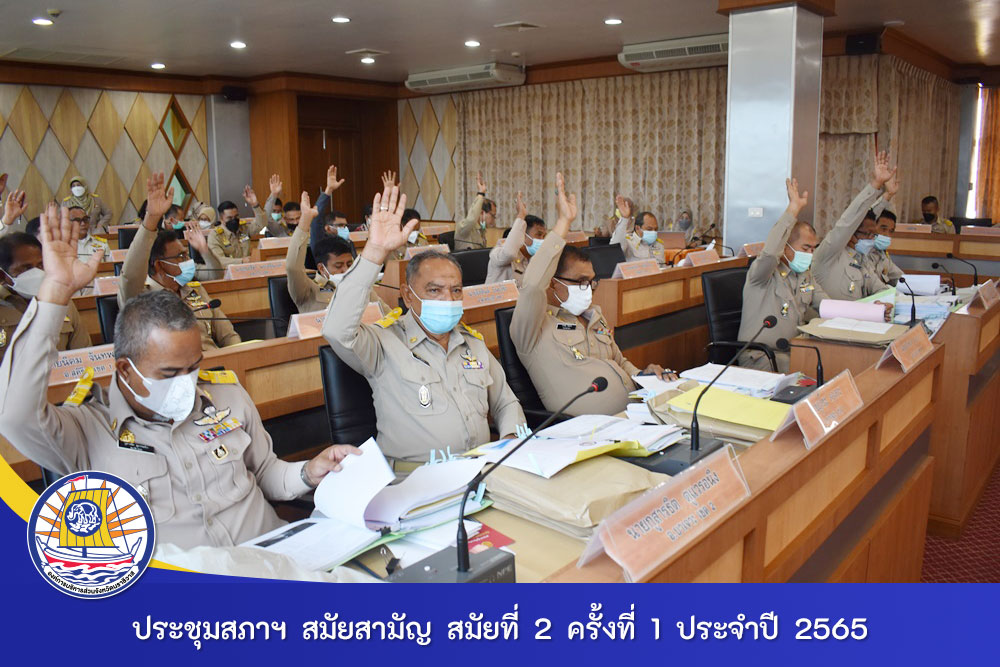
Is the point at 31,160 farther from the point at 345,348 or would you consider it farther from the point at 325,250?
the point at 345,348

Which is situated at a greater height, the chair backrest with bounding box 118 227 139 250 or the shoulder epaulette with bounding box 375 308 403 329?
the chair backrest with bounding box 118 227 139 250

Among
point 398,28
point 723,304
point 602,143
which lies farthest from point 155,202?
point 602,143

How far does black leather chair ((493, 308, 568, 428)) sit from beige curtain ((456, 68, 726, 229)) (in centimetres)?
740

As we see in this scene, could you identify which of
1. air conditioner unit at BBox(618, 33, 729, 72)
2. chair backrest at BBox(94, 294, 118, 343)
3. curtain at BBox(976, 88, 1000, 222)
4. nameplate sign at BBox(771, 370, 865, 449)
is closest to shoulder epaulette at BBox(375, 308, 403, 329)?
nameplate sign at BBox(771, 370, 865, 449)

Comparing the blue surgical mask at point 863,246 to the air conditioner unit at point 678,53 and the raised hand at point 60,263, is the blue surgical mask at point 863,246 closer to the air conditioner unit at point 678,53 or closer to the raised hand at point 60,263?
the air conditioner unit at point 678,53

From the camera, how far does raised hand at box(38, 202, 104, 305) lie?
62.1 inches

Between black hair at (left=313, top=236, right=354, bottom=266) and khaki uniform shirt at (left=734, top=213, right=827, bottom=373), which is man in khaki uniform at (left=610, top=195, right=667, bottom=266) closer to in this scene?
khaki uniform shirt at (left=734, top=213, right=827, bottom=373)

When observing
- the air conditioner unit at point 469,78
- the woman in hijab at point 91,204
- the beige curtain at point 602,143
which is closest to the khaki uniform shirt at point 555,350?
the beige curtain at point 602,143

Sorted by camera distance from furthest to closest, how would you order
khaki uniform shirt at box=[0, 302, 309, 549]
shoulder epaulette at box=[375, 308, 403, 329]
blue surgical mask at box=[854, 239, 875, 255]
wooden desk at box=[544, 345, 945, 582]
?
blue surgical mask at box=[854, 239, 875, 255] → shoulder epaulette at box=[375, 308, 403, 329] → khaki uniform shirt at box=[0, 302, 309, 549] → wooden desk at box=[544, 345, 945, 582]

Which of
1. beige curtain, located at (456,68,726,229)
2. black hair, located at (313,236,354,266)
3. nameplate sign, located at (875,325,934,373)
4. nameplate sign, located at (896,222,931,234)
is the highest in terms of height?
beige curtain, located at (456,68,726,229)

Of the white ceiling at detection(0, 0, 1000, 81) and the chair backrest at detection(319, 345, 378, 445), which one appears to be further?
the white ceiling at detection(0, 0, 1000, 81)

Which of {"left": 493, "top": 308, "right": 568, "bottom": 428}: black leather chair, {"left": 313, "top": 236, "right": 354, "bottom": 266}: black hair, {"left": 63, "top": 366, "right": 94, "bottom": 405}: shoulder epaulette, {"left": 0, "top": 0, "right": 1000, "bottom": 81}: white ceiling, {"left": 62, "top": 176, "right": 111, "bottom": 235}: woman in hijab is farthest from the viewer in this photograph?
{"left": 62, "top": 176, "right": 111, "bottom": 235}: woman in hijab

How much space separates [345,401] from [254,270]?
9.12ft

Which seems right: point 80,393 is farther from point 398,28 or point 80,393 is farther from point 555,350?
point 398,28
